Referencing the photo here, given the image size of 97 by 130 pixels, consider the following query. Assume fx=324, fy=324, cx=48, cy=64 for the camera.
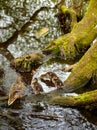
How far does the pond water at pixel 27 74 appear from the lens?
22.7 feet

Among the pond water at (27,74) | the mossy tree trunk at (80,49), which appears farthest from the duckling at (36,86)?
the mossy tree trunk at (80,49)

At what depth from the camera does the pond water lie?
6.92m

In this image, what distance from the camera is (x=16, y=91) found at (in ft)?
26.6

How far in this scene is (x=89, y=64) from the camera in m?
8.77

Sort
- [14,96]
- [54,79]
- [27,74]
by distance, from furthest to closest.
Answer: [27,74]
[54,79]
[14,96]

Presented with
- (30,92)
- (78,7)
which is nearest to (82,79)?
(30,92)

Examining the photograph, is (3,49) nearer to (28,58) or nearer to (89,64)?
(28,58)

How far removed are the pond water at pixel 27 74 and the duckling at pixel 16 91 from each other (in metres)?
0.12

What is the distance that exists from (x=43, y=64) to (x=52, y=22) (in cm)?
486

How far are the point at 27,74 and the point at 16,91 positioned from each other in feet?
5.23

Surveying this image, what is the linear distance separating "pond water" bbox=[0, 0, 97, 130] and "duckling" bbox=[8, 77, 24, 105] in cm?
12

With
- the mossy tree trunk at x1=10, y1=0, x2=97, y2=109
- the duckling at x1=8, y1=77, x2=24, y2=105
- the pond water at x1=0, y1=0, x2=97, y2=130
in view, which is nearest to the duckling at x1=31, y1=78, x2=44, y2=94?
the pond water at x1=0, y1=0, x2=97, y2=130

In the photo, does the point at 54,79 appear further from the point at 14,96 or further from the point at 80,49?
the point at 80,49

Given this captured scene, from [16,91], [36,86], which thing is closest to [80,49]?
[36,86]
